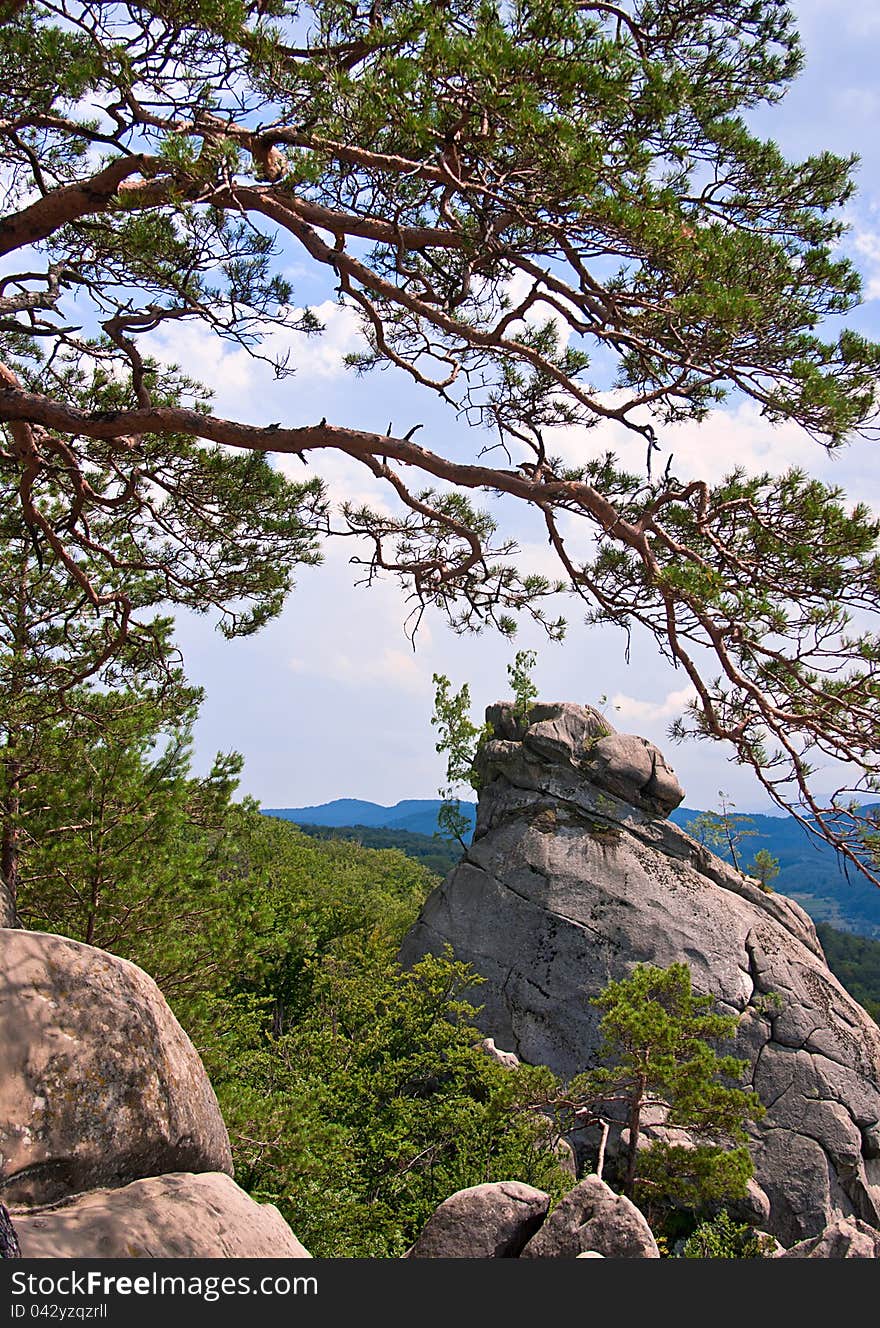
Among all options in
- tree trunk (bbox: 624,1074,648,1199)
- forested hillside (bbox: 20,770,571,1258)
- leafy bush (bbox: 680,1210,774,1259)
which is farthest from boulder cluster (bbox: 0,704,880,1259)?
forested hillside (bbox: 20,770,571,1258)

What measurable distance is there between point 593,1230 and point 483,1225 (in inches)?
39.2

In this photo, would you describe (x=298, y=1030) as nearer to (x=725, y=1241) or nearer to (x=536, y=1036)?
(x=536, y=1036)

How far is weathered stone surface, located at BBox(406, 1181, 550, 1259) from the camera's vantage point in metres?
7.12

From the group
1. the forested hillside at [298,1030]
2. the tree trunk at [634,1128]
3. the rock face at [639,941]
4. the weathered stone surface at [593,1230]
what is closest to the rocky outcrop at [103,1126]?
the forested hillside at [298,1030]

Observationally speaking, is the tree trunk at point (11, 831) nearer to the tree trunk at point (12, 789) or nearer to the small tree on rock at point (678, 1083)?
the tree trunk at point (12, 789)

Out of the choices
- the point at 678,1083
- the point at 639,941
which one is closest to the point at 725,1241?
the point at 678,1083

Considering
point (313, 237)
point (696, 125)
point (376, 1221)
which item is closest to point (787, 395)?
point (696, 125)

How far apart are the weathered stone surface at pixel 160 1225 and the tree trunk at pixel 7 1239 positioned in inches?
4.3

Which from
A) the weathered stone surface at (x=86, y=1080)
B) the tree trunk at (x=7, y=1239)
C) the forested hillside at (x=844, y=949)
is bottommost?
the forested hillside at (x=844, y=949)

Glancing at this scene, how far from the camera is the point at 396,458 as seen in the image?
15.5 feet

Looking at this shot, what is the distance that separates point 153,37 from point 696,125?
113 inches

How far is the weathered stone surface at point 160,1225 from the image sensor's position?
11.0ft

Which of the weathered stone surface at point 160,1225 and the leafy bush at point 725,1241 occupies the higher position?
the weathered stone surface at point 160,1225

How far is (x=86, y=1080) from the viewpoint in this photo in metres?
3.84
